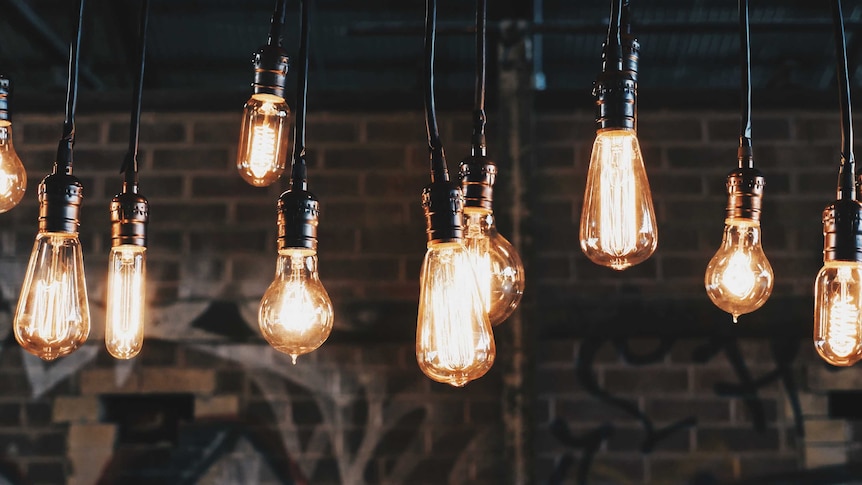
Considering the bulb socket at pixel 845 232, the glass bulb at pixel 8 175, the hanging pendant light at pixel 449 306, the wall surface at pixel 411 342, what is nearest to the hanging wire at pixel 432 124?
the hanging pendant light at pixel 449 306

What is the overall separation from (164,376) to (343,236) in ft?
2.01

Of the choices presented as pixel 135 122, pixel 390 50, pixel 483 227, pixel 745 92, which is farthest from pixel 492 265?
pixel 390 50

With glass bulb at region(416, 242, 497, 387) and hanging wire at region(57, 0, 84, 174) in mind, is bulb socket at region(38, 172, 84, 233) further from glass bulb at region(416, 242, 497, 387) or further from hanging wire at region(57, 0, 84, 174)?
glass bulb at region(416, 242, 497, 387)

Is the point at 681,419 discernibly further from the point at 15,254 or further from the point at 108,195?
the point at 15,254

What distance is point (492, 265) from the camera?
3.28 feet

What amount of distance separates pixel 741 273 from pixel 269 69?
2.23ft

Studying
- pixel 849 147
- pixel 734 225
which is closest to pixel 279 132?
pixel 734 225

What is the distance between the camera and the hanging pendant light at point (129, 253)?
3.43ft

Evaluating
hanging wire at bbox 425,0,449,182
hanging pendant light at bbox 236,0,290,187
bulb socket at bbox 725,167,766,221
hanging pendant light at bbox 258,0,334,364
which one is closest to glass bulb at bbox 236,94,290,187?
hanging pendant light at bbox 236,0,290,187

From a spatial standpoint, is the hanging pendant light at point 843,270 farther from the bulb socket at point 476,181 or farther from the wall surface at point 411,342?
the wall surface at point 411,342

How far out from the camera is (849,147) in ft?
3.27

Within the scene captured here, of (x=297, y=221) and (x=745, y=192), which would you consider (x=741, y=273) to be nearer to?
(x=745, y=192)

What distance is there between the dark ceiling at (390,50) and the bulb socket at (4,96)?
3.58 ft

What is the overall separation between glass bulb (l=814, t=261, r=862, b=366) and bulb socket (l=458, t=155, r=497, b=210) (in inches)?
17.3
